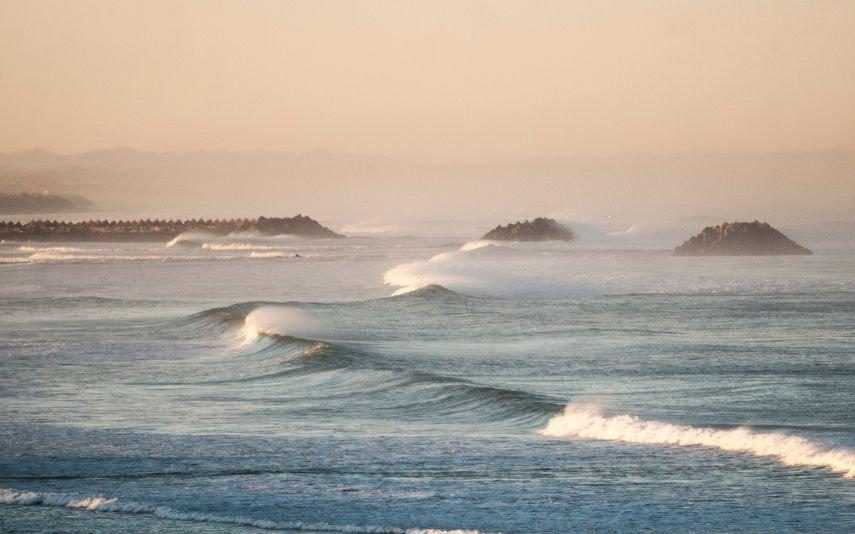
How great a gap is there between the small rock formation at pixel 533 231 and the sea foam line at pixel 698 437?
107090 mm

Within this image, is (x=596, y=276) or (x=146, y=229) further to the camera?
(x=146, y=229)

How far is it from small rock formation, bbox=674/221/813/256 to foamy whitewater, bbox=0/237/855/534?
1507 inches

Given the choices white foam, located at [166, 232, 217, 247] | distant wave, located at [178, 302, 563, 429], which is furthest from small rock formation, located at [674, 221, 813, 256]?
white foam, located at [166, 232, 217, 247]

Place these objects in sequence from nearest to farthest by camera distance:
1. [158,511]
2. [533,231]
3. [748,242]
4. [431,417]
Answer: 1. [158,511]
2. [431,417]
3. [748,242]
4. [533,231]

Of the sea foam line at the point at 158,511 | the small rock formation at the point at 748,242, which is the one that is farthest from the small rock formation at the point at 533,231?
the sea foam line at the point at 158,511

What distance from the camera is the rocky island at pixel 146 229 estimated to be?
529ft

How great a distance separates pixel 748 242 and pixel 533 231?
4410cm

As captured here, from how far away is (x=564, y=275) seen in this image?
69.1m

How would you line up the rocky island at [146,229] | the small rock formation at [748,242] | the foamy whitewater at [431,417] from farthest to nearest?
the rocky island at [146,229] → the small rock formation at [748,242] → the foamy whitewater at [431,417]

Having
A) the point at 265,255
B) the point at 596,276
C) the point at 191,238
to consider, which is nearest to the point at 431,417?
the point at 596,276

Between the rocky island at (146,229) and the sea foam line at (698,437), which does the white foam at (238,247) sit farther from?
the sea foam line at (698,437)

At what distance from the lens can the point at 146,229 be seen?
167 metres

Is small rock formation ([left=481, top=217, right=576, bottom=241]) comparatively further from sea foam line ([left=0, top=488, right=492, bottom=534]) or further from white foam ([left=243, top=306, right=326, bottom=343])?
sea foam line ([left=0, top=488, right=492, bottom=534])

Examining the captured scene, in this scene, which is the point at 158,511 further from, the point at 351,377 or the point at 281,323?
the point at 281,323
